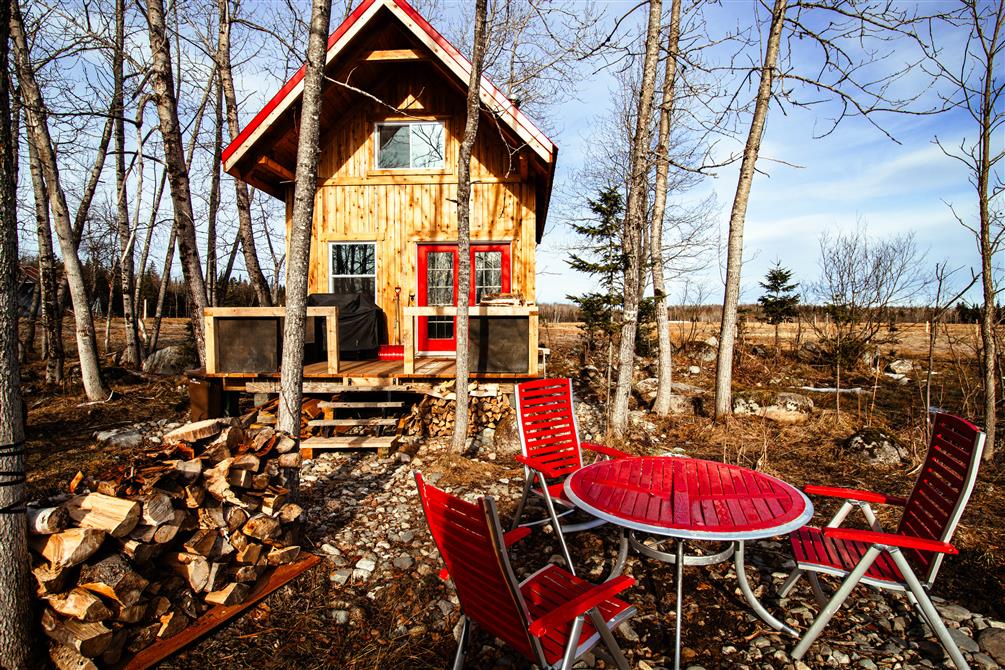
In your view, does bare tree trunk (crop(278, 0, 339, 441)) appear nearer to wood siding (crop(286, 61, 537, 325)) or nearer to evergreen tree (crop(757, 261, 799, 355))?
wood siding (crop(286, 61, 537, 325))

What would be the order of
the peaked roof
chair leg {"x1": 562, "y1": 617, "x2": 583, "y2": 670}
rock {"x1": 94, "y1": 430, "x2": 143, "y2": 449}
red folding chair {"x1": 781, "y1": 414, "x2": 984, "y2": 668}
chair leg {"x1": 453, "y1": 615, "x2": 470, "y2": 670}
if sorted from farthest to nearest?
the peaked roof → rock {"x1": 94, "y1": 430, "x2": 143, "y2": 449} → red folding chair {"x1": 781, "y1": 414, "x2": 984, "y2": 668} → chair leg {"x1": 453, "y1": 615, "x2": 470, "y2": 670} → chair leg {"x1": 562, "y1": 617, "x2": 583, "y2": 670}

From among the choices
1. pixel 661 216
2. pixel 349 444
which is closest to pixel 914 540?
pixel 349 444

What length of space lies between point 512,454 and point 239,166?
6.61 meters

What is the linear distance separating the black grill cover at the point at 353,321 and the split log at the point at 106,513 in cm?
594

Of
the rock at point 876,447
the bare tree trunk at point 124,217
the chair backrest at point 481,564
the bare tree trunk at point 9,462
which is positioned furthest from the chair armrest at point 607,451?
the bare tree trunk at point 124,217

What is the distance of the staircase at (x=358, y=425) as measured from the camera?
610 centimetres

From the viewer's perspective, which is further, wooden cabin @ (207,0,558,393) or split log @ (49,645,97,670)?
wooden cabin @ (207,0,558,393)

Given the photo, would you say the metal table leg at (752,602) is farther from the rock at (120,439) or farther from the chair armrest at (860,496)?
the rock at (120,439)

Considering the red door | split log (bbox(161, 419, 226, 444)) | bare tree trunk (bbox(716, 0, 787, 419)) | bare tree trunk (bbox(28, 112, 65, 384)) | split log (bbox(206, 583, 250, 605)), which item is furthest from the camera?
bare tree trunk (bbox(28, 112, 65, 384))

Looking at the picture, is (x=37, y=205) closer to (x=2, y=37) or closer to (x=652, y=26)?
(x=2, y=37)

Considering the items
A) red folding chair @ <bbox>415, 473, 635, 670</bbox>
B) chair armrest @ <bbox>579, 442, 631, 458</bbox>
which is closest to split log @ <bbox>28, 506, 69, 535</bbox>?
red folding chair @ <bbox>415, 473, 635, 670</bbox>

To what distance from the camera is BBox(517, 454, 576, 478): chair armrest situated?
3.50 metres

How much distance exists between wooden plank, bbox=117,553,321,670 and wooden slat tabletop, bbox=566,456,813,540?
1.99 metres

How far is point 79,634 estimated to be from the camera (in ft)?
7.88
